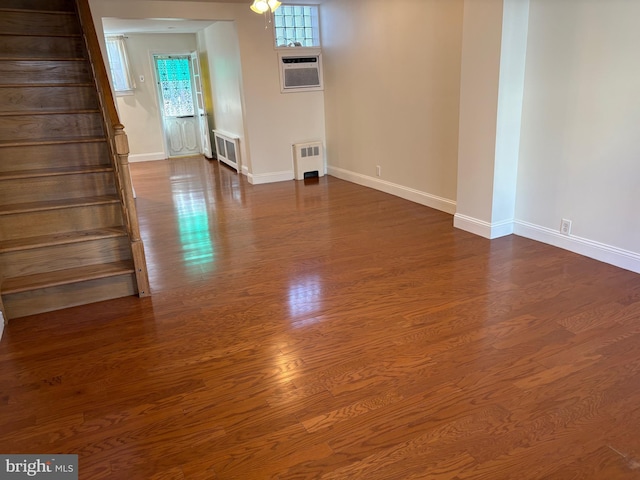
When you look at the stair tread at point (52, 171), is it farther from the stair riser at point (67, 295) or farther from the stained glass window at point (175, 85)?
the stained glass window at point (175, 85)

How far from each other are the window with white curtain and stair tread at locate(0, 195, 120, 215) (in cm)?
671

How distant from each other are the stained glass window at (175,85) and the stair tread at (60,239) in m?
7.42

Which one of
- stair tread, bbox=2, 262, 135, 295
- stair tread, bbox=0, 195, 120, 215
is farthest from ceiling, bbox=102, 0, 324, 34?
stair tread, bbox=2, 262, 135, 295

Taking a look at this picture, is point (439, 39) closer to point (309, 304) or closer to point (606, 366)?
point (309, 304)

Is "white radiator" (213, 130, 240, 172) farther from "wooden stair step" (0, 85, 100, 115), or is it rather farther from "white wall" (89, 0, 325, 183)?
"wooden stair step" (0, 85, 100, 115)

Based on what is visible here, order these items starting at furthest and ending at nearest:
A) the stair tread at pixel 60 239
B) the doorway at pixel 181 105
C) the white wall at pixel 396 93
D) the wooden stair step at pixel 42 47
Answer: the doorway at pixel 181 105
the white wall at pixel 396 93
the wooden stair step at pixel 42 47
the stair tread at pixel 60 239

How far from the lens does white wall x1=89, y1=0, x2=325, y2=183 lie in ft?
19.7

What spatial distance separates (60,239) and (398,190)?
3.84 meters

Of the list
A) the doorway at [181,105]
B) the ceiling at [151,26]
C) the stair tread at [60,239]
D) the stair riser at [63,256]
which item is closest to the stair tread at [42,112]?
the stair tread at [60,239]

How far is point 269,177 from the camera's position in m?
7.11

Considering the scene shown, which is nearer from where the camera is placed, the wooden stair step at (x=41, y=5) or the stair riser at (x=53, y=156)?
the stair riser at (x=53, y=156)

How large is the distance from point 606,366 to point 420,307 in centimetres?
105

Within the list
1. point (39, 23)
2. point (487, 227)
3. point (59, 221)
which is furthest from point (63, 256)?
point (487, 227)

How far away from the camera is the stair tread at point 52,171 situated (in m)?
3.34
